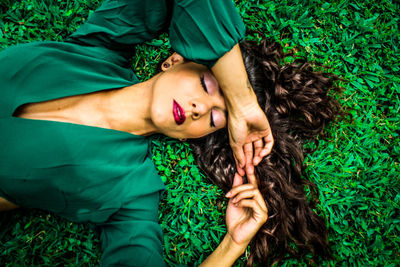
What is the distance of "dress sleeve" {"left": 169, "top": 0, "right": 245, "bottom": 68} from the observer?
1803mm

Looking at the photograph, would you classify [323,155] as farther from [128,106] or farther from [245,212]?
[128,106]

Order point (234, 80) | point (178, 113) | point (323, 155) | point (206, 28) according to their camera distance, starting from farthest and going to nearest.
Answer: point (323, 155)
point (178, 113)
point (234, 80)
point (206, 28)

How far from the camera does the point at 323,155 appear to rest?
9.02 ft

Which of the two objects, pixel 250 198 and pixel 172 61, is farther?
pixel 172 61

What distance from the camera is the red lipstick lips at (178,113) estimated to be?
2.12 m

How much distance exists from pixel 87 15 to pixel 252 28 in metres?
1.81

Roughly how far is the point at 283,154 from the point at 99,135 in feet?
5.76

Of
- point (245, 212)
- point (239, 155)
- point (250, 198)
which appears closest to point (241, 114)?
point (239, 155)

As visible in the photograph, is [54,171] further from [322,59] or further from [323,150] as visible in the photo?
[322,59]

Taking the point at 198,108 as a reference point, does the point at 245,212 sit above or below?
below

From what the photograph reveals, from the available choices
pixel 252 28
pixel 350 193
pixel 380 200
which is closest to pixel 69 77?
pixel 252 28

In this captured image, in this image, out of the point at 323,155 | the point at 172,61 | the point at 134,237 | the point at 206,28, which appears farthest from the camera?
the point at 323,155

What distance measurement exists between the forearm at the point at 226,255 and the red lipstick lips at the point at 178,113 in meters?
1.23

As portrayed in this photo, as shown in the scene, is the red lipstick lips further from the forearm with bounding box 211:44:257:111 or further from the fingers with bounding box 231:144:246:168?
the fingers with bounding box 231:144:246:168
